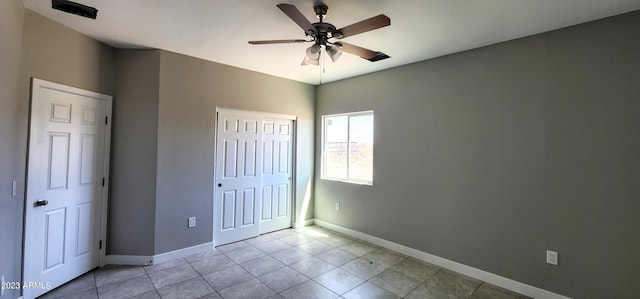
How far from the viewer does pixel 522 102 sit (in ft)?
9.12

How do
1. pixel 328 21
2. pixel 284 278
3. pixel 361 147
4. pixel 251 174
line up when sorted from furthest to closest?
pixel 361 147 → pixel 251 174 → pixel 284 278 → pixel 328 21

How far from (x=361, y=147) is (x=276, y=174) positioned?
1.56 meters

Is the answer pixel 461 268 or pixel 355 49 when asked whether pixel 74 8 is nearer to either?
pixel 355 49

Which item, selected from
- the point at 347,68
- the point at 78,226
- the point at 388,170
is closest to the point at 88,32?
the point at 78,226

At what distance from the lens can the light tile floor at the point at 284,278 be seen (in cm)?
267

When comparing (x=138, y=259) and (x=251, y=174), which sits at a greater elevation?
(x=251, y=174)

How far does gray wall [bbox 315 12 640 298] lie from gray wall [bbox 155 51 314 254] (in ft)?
7.80

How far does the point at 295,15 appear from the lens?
188 centimetres

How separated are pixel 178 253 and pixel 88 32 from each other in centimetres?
282

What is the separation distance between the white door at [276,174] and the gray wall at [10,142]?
8.95 ft

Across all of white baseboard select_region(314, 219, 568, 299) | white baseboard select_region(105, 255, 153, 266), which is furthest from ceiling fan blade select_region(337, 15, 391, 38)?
A: white baseboard select_region(105, 255, 153, 266)

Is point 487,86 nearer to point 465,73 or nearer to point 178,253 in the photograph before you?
point 465,73

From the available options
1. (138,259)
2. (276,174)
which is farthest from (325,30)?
(138,259)

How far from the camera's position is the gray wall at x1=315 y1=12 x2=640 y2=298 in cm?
229
